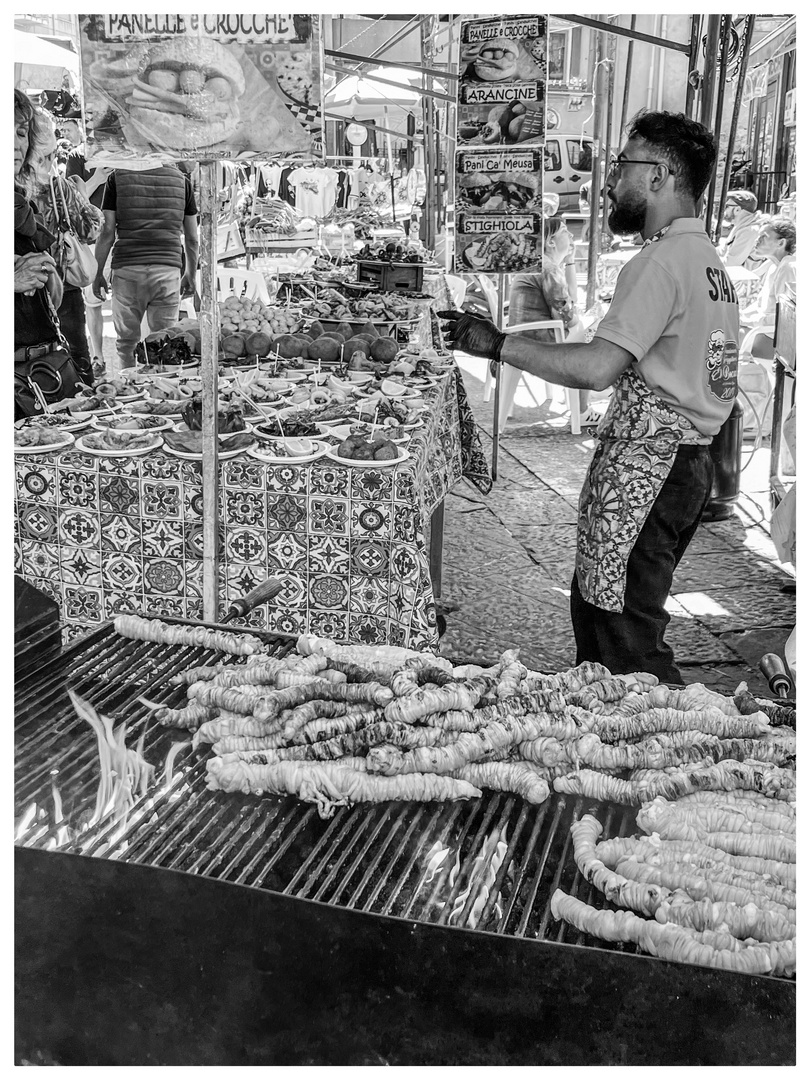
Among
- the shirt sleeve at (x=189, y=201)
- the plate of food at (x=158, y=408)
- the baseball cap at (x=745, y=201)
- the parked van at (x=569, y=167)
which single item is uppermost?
the parked van at (x=569, y=167)

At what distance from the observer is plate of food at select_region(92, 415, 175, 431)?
13.5ft

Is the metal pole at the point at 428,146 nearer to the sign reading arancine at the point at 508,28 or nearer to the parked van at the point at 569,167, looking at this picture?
the parked van at the point at 569,167

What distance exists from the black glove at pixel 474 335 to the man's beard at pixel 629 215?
570 mm

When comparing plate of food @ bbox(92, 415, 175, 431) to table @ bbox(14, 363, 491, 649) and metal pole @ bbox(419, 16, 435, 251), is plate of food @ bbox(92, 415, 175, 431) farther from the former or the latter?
metal pole @ bbox(419, 16, 435, 251)

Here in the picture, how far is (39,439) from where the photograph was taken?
13.0 feet

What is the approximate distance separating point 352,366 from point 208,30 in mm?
2818

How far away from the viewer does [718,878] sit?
1667 millimetres

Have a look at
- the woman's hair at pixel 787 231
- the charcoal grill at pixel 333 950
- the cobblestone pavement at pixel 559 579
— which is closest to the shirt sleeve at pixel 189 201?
the cobblestone pavement at pixel 559 579

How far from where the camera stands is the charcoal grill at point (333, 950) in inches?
61.4

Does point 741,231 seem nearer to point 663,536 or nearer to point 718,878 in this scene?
point 663,536

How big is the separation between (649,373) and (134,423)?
86.4 inches

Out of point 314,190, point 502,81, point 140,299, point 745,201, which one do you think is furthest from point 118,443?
point 314,190

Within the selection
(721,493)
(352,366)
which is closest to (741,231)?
(721,493)
